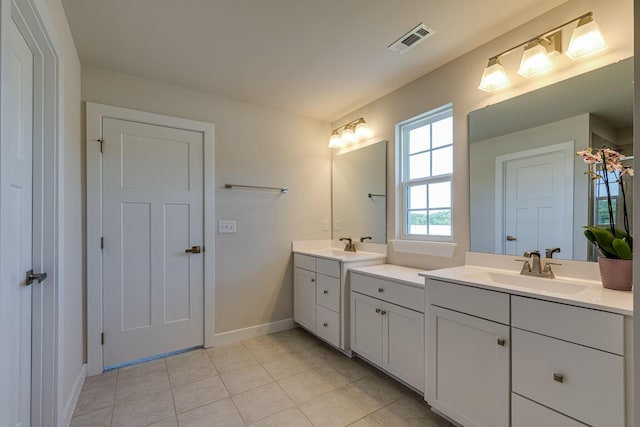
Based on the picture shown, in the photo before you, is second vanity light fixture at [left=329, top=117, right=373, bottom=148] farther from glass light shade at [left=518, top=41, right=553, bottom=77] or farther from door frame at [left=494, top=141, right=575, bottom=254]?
glass light shade at [left=518, top=41, right=553, bottom=77]

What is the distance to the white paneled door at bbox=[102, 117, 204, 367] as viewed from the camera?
232 centimetres

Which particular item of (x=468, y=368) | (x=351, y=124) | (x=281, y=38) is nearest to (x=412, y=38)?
(x=281, y=38)

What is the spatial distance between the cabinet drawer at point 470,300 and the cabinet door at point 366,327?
0.54m

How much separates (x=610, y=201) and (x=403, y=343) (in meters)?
1.40

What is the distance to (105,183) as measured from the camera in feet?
7.54

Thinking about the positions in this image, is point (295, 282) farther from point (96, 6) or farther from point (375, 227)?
point (96, 6)

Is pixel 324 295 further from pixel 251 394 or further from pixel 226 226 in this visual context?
pixel 226 226

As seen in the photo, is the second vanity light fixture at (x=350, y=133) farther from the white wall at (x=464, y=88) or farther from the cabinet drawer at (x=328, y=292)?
the cabinet drawer at (x=328, y=292)

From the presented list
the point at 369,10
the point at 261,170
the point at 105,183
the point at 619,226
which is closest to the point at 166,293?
the point at 105,183

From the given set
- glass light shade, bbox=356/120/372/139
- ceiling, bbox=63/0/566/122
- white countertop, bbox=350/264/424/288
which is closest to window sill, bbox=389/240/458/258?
white countertop, bbox=350/264/424/288

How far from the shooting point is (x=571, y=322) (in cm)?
116

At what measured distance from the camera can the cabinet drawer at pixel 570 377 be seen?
1.05 meters

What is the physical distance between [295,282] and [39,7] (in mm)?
2712

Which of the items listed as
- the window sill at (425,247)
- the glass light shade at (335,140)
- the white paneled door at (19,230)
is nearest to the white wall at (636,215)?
the window sill at (425,247)
